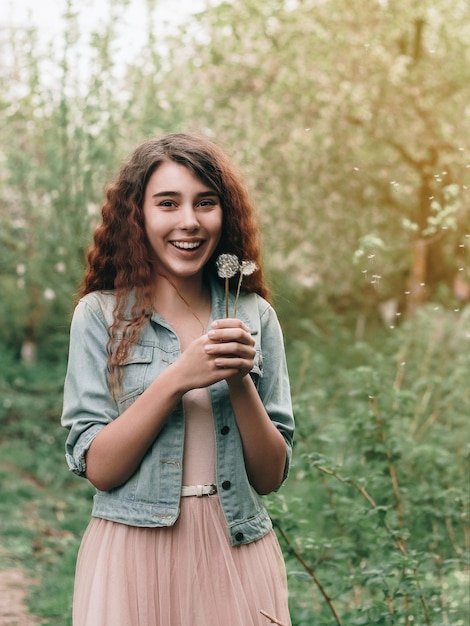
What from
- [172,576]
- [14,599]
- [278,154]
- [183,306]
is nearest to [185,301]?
[183,306]

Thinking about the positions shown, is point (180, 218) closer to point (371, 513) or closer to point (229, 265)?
point (229, 265)

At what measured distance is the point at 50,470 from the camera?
7.75 metres

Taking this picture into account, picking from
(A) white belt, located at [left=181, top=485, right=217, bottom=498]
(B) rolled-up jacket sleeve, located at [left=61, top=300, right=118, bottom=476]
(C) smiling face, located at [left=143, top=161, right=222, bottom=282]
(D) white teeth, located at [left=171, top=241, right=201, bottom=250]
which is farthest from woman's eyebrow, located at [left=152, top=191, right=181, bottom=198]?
(A) white belt, located at [left=181, top=485, right=217, bottom=498]

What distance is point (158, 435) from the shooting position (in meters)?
2.10

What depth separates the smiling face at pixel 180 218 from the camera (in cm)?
218

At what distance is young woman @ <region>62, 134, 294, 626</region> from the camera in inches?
80.0

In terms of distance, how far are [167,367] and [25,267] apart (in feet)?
28.2

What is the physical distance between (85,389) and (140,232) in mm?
437

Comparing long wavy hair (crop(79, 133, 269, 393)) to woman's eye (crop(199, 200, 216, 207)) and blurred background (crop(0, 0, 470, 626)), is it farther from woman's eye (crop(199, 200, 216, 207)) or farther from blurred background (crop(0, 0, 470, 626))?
blurred background (crop(0, 0, 470, 626))

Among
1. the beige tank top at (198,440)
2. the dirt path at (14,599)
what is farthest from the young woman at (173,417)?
the dirt path at (14,599)

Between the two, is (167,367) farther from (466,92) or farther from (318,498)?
(466,92)

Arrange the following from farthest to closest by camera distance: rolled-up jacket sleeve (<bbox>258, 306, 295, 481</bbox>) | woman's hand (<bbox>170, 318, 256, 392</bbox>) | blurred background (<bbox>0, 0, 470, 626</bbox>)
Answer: blurred background (<bbox>0, 0, 470, 626</bbox>) → rolled-up jacket sleeve (<bbox>258, 306, 295, 481</bbox>) → woman's hand (<bbox>170, 318, 256, 392</bbox>)

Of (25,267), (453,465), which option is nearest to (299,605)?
(453,465)

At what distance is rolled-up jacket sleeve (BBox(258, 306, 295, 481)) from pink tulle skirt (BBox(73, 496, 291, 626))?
262 mm
